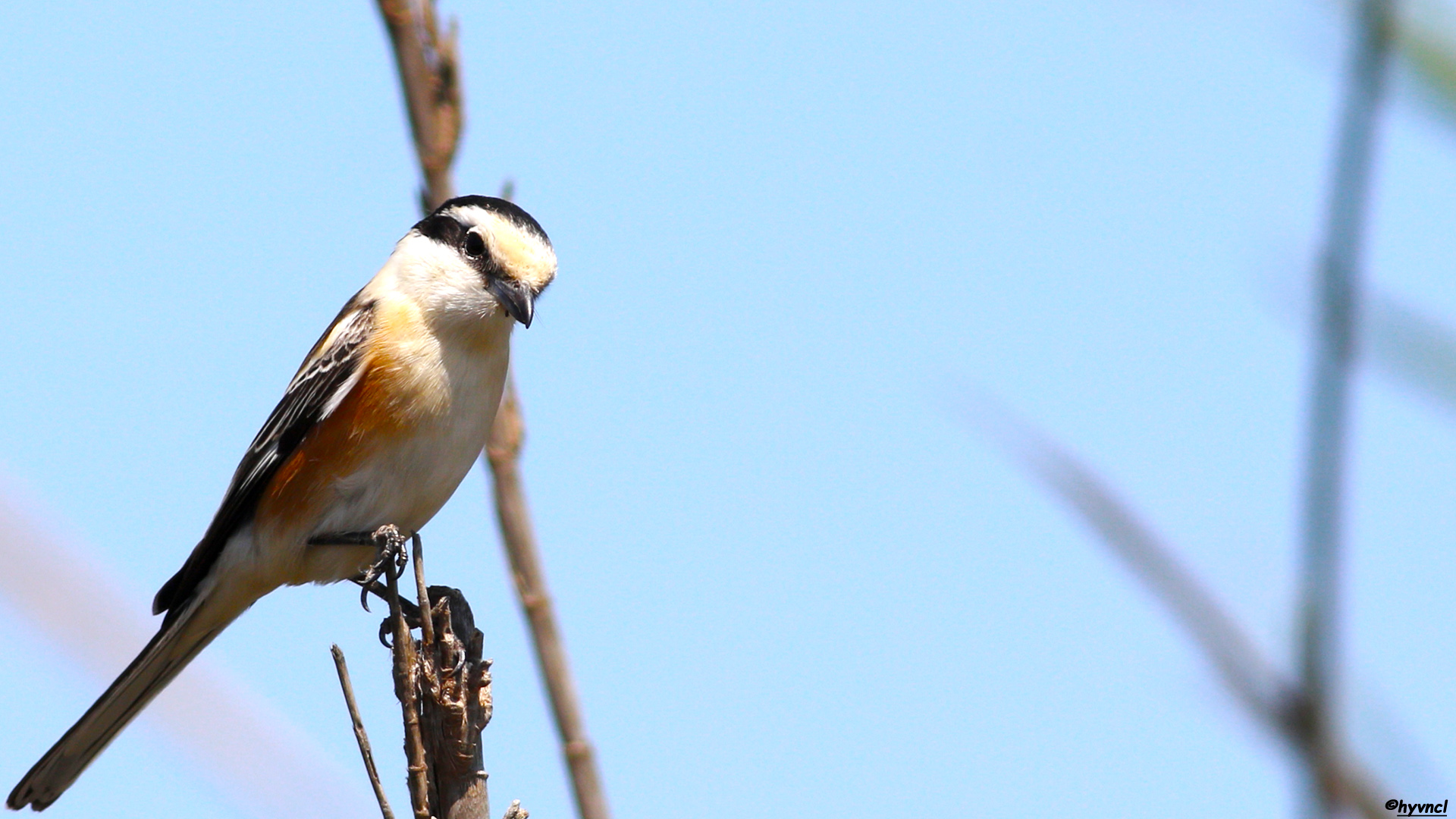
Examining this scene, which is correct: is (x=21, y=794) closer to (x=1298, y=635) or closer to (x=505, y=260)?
(x=505, y=260)

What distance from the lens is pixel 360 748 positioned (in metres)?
3.29

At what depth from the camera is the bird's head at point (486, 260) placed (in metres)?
5.45

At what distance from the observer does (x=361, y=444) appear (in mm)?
5273

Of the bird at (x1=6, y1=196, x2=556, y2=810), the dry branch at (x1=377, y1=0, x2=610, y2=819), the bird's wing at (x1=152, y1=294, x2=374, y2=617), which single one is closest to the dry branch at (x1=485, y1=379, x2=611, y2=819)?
the dry branch at (x1=377, y1=0, x2=610, y2=819)

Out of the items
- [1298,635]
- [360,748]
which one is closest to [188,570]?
[360,748]

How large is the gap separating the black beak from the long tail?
1.70m

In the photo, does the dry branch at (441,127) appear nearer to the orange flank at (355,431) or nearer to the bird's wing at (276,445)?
the orange flank at (355,431)

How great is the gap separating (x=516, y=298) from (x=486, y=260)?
0.28 metres

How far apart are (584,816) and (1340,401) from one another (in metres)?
3.06

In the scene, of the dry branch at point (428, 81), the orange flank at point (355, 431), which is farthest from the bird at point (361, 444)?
the dry branch at point (428, 81)

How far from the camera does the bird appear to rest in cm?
527

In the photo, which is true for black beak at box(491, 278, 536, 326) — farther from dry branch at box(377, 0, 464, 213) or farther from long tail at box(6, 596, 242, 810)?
long tail at box(6, 596, 242, 810)

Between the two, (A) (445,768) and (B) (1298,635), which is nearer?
(B) (1298,635)

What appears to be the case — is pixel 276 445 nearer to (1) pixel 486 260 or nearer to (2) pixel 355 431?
(2) pixel 355 431
